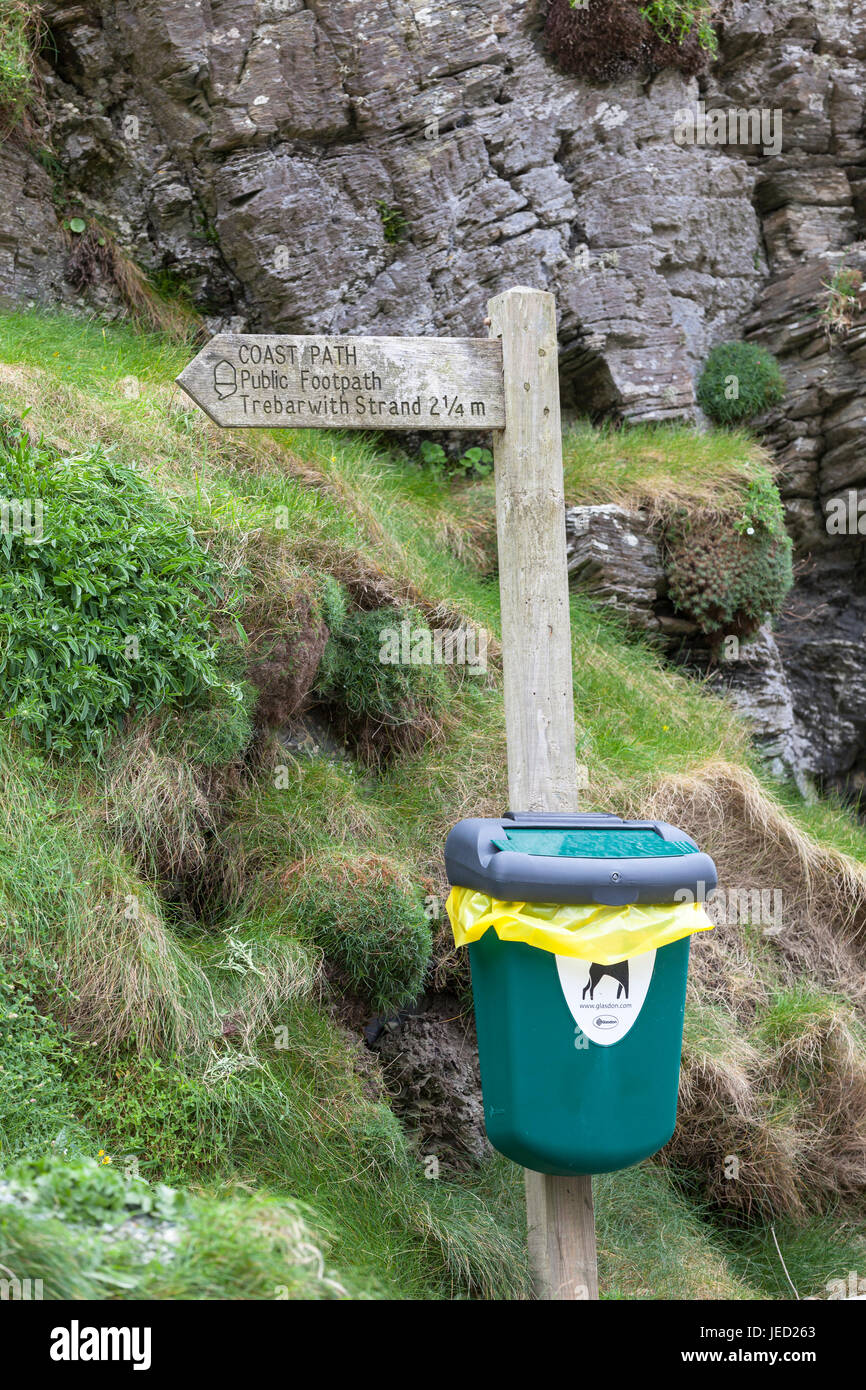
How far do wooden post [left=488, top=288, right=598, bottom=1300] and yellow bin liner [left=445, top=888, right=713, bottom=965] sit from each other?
702 millimetres

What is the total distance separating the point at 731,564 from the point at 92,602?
4292 millimetres

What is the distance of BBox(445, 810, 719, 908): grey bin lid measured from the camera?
286cm

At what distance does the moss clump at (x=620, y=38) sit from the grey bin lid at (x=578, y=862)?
656 centimetres

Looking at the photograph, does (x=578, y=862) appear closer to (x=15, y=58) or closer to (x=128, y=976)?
(x=128, y=976)

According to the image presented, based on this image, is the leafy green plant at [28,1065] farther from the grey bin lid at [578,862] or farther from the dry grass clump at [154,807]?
the grey bin lid at [578,862]

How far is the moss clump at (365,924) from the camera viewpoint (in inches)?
162

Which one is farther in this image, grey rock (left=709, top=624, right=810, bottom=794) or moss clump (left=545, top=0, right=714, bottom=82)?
moss clump (left=545, top=0, right=714, bottom=82)

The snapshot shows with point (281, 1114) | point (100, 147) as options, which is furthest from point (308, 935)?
point (100, 147)

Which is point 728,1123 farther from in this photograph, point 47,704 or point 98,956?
point 47,704

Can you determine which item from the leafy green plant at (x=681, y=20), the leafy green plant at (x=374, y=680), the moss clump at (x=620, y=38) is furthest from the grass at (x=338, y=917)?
the leafy green plant at (x=681, y=20)

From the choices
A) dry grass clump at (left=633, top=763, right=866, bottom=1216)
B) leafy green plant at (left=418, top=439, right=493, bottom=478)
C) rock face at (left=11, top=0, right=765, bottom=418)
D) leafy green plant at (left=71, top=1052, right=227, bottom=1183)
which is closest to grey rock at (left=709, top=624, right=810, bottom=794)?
dry grass clump at (left=633, top=763, right=866, bottom=1216)

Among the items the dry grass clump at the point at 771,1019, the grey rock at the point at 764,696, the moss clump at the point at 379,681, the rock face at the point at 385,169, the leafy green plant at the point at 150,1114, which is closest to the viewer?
the leafy green plant at the point at 150,1114

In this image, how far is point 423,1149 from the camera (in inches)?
165
